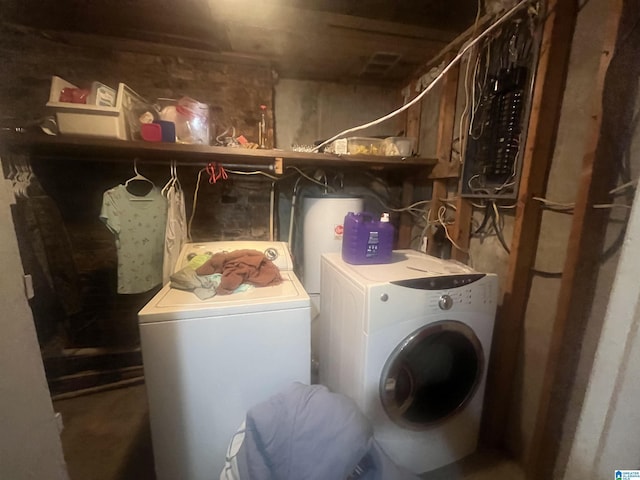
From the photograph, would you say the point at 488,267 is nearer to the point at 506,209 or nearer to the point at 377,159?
the point at 506,209

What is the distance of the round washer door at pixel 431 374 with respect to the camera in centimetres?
98

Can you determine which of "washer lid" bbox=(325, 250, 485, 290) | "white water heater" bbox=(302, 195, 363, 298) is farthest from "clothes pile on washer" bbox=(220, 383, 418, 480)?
"white water heater" bbox=(302, 195, 363, 298)

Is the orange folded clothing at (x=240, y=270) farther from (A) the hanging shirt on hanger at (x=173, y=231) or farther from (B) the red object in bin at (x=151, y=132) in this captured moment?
(B) the red object in bin at (x=151, y=132)

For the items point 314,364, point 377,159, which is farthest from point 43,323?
point 377,159

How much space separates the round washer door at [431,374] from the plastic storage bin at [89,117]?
1684 mm

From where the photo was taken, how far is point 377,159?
5.25ft

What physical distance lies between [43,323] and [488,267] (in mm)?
2532

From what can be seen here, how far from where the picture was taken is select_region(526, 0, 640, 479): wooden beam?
2.72ft

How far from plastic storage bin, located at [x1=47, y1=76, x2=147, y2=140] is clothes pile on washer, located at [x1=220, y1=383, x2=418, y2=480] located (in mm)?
1474

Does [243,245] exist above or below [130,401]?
above

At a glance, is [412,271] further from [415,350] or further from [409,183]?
[409,183]

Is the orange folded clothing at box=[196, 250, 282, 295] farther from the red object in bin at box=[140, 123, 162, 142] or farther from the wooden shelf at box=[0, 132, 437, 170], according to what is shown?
the red object in bin at box=[140, 123, 162, 142]

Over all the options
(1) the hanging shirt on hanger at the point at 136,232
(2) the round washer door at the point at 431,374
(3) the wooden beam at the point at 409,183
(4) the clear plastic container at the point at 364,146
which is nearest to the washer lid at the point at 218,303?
(2) the round washer door at the point at 431,374

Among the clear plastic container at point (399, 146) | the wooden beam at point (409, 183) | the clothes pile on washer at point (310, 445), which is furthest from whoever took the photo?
the wooden beam at point (409, 183)
